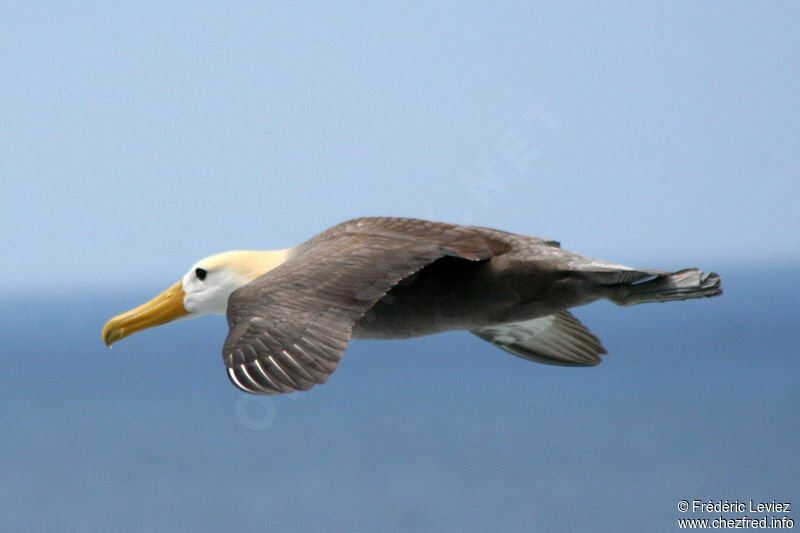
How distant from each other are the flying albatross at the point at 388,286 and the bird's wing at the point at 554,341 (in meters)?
→ 0.76

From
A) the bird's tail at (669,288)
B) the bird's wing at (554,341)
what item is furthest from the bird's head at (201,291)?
the bird's tail at (669,288)

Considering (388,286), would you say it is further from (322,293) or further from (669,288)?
(669,288)

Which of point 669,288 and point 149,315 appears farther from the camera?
point 149,315

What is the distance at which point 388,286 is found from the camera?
15.1 feet

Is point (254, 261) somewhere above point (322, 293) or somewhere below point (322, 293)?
above

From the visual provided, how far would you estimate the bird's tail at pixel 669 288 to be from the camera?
16.0 feet

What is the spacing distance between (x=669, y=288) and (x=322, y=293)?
1.82 metres

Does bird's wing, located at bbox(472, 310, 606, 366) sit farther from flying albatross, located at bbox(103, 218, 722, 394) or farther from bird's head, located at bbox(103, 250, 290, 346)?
bird's head, located at bbox(103, 250, 290, 346)

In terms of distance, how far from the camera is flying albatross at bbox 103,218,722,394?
14.3ft

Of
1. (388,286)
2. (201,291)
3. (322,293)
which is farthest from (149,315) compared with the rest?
(388,286)

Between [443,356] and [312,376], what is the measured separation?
170ft

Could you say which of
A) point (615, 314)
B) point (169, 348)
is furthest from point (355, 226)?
point (615, 314)

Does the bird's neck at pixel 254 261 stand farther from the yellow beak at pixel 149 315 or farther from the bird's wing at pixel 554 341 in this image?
the bird's wing at pixel 554 341

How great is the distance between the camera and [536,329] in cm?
623
